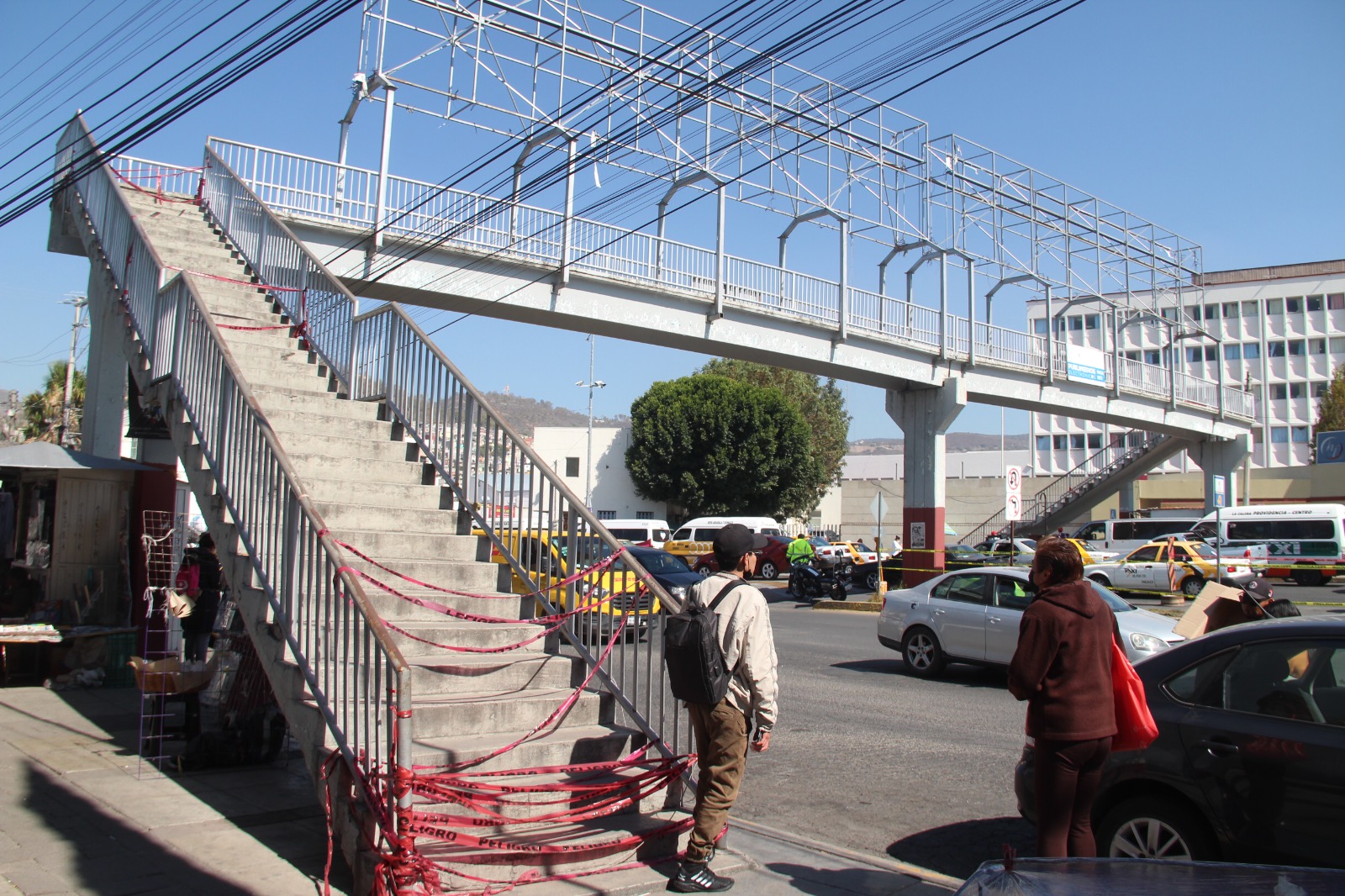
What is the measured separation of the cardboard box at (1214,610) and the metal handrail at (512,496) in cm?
395

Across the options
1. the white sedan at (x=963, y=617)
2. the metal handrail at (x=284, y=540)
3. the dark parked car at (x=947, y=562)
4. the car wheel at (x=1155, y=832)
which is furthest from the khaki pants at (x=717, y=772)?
the dark parked car at (x=947, y=562)

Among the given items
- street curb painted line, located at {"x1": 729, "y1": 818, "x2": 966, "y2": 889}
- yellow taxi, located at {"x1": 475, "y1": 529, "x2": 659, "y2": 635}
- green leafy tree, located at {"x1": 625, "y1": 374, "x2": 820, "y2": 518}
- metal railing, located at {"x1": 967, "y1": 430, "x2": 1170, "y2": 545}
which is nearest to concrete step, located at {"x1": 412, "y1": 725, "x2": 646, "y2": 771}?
yellow taxi, located at {"x1": 475, "y1": 529, "x2": 659, "y2": 635}

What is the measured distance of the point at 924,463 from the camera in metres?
27.0

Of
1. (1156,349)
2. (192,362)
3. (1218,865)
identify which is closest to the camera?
(1218,865)

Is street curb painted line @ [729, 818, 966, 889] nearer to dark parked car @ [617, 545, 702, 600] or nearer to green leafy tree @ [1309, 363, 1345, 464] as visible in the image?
dark parked car @ [617, 545, 702, 600]

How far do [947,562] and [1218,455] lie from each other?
19258 mm

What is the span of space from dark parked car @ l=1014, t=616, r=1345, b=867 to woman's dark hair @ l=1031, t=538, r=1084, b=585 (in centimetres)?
101

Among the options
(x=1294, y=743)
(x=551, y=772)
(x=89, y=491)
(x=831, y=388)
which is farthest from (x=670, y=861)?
(x=831, y=388)

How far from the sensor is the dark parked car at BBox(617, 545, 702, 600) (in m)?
17.1

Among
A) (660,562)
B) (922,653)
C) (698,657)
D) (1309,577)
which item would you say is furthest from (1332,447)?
(698,657)

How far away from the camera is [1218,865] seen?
9.10 ft

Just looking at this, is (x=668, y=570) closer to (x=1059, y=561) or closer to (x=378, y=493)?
(x=378, y=493)

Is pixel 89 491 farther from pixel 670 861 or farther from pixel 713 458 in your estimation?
pixel 713 458

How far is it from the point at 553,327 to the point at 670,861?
637 inches
